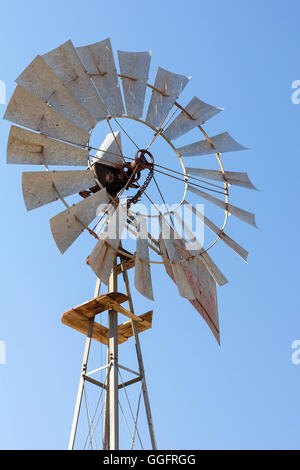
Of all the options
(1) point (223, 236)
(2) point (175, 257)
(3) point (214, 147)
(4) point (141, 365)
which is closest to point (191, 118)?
(3) point (214, 147)

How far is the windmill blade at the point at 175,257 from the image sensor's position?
9.89 meters

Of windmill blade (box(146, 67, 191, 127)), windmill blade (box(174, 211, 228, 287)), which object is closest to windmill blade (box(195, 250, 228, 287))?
windmill blade (box(174, 211, 228, 287))

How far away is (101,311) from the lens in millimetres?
9656

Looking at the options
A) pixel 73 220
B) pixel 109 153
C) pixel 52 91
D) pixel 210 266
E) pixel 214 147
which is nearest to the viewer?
pixel 73 220

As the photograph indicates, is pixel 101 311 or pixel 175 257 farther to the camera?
pixel 175 257

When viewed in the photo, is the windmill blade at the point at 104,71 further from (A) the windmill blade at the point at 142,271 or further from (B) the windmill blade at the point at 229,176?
(A) the windmill blade at the point at 142,271

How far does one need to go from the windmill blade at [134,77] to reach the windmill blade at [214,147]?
1.03 metres

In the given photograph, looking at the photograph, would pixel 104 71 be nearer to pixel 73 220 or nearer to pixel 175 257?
pixel 73 220

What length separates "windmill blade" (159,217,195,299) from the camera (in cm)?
989

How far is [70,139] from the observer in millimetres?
9406

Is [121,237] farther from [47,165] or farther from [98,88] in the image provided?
[98,88]

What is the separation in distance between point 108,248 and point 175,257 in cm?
143

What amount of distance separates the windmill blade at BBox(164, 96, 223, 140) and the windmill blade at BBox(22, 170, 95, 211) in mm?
1725
